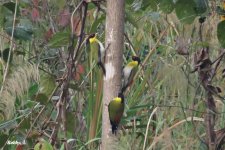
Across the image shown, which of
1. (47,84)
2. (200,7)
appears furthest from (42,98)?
(200,7)

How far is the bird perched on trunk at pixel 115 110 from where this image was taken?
188cm

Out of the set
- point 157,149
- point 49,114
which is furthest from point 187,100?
point 49,114

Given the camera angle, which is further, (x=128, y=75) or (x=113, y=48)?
(x=128, y=75)

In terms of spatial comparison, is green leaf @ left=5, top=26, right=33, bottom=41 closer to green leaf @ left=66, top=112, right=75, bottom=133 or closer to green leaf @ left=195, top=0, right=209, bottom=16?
green leaf @ left=66, top=112, right=75, bottom=133

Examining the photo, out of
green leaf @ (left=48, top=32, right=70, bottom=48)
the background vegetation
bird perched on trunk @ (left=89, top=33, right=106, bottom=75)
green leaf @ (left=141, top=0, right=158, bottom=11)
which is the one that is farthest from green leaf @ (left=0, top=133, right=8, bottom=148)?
green leaf @ (left=141, top=0, right=158, bottom=11)

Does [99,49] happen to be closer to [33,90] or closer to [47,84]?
[47,84]

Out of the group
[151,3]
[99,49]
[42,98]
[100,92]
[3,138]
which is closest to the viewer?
[99,49]

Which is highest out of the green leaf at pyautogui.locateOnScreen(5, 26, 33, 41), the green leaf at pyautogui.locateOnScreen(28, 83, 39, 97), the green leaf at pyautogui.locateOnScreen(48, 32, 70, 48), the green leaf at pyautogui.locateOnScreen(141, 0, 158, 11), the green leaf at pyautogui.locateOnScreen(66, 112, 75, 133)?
the green leaf at pyautogui.locateOnScreen(141, 0, 158, 11)

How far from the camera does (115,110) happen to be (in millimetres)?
1923

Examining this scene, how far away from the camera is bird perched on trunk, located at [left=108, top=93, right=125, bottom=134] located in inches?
74.2

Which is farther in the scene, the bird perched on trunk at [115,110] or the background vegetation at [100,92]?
the background vegetation at [100,92]

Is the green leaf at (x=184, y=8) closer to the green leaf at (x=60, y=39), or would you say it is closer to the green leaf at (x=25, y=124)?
the green leaf at (x=60, y=39)

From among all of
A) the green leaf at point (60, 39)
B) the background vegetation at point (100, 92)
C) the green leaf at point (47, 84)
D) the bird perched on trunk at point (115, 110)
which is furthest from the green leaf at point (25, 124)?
the bird perched on trunk at point (115, 110)

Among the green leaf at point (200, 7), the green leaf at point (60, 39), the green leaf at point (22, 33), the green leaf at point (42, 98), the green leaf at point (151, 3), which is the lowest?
the green leaf at point (42, 98)
